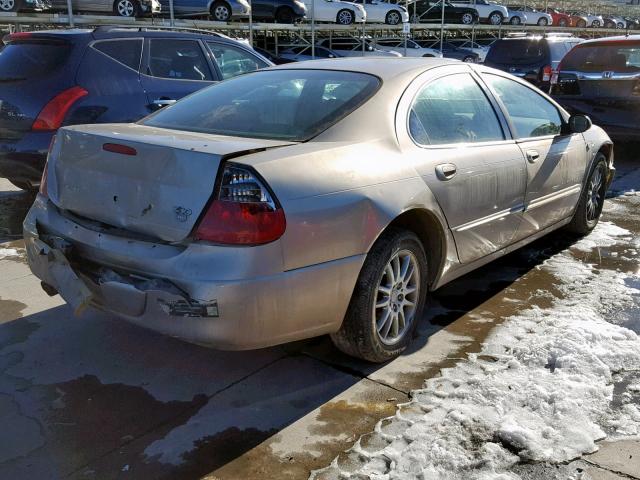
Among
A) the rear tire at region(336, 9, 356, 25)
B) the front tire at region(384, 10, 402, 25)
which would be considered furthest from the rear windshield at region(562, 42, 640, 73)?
the front tire at region(384, 10, 402, 25)

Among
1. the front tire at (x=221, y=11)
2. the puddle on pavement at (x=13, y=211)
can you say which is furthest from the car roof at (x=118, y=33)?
the front tire at (x=221, y=11)

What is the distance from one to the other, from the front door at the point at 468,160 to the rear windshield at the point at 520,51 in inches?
348

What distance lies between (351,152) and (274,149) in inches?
14.8

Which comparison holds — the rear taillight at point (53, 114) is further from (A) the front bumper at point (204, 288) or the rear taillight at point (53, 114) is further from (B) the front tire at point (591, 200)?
(B) the front tire at point (591, 200)

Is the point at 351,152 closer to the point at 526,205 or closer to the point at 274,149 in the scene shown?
the point at 274,149

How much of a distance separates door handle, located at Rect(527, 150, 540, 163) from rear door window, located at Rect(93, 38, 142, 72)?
3.70m

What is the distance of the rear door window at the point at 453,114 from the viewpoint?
347 centimetres

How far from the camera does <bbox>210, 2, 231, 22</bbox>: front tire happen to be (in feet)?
59.8

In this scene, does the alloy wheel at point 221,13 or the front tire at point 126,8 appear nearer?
the front tire at point 126,8

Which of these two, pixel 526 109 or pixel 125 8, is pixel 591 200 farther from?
pixel 125 8

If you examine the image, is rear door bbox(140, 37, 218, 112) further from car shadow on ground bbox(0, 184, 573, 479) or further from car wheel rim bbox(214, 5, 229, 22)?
car wheel rim bbox(214, 5, 229, 22)

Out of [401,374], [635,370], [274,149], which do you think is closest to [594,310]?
[635,370]

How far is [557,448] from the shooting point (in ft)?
8.39

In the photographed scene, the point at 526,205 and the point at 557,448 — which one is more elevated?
the point at 526,205
